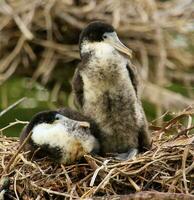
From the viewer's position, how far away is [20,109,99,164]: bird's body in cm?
453

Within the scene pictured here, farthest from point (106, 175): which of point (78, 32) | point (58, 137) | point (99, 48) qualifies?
point (78, 32)

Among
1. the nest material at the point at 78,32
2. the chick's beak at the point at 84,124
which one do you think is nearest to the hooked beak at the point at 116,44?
the chick's beak at the point at 84,124

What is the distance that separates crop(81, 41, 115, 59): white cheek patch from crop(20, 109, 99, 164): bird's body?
0.83ft

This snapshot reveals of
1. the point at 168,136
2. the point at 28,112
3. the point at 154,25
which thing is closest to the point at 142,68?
the point at 154,25

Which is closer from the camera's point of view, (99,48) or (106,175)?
(106,175)

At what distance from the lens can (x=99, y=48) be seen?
465 cm

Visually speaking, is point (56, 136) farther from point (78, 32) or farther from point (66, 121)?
point (78, 32)

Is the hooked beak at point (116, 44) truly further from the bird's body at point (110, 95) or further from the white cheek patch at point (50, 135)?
the white cheek patch at point (50, 135)

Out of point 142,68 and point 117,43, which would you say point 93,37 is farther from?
point 142,68

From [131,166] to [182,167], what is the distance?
22 centimetres

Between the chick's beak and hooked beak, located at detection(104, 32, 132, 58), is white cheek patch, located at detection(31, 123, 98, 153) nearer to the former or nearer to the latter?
the chick's beak

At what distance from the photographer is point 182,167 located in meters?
4.34

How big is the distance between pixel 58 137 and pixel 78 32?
258 cm

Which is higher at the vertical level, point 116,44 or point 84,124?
point 116,44
